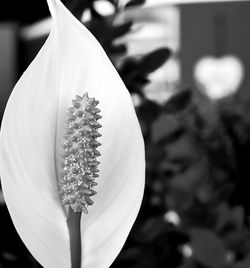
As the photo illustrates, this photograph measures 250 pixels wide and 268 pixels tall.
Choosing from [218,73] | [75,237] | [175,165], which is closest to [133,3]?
[175,165]

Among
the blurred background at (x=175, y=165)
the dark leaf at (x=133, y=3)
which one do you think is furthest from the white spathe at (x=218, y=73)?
the dark leaf at (x=133, y=3)

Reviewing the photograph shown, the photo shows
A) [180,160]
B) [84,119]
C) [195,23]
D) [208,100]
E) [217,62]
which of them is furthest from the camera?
[195,23]

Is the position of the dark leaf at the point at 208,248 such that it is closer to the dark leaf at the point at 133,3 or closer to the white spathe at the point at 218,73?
the dark leaf at the point at 133,3

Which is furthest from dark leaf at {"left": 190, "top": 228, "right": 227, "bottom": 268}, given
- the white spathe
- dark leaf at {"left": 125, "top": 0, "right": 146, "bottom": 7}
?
the white spathe

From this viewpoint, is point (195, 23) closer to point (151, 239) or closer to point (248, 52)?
point (248, 52)

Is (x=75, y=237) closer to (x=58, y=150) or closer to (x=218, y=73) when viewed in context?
(x=58, y=150)

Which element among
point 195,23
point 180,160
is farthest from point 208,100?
point 195,23

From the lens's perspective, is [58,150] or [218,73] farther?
[218,73]
